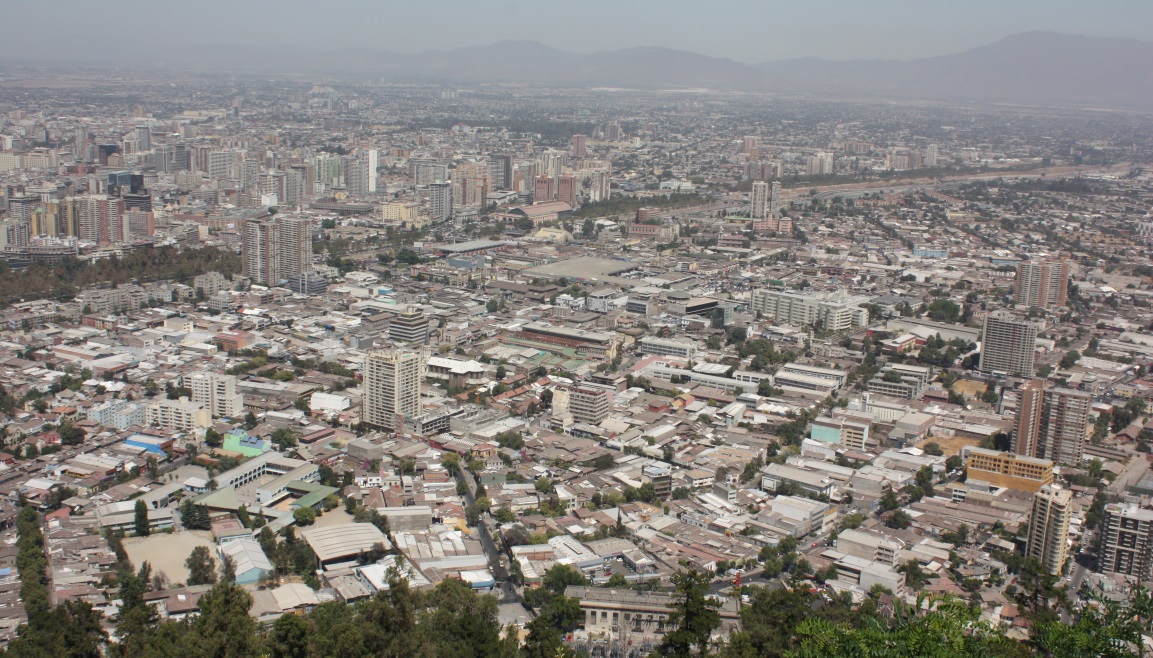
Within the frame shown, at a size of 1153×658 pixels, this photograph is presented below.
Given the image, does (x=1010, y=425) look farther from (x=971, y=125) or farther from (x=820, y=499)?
(x=971, y=125)

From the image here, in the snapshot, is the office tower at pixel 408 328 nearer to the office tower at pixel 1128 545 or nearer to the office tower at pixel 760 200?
the office tower at pixel 1128 545

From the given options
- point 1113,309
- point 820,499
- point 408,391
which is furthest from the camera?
point 1113,309

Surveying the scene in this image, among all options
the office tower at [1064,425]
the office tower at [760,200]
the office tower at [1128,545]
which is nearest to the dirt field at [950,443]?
the office tower at [1064,425]

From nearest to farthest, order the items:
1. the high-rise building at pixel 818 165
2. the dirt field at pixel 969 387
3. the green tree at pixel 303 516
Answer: the green tree at pixel 303 516
the dirt field at pixel 969 387
the high-rise building at pixel 818 165

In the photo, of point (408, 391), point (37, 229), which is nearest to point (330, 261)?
point (37, 229)

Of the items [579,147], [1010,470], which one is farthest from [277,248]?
[579,147]

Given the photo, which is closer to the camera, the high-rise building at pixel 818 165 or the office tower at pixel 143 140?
the office tower at pixel 143 140

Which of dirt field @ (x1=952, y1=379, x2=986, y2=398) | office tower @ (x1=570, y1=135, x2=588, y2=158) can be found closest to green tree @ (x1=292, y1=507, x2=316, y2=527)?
dirt field @ (x1=952, y1=379, x2=986, y2=398)
